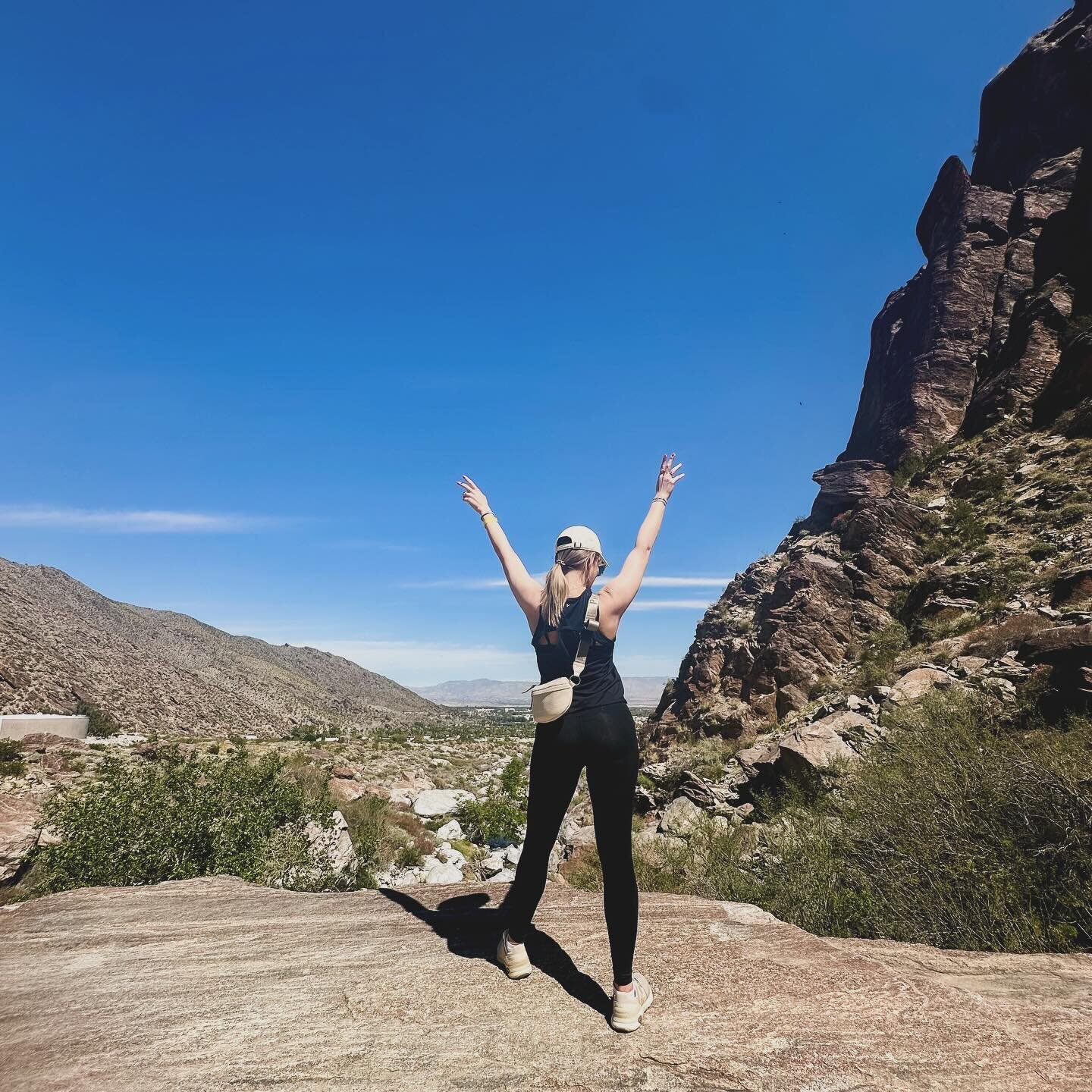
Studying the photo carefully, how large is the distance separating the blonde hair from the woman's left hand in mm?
611

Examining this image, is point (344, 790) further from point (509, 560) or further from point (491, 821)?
point (509, 560)

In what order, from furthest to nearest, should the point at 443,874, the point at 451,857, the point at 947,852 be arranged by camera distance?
the point at 451,857 → the point at 443,874 → the point at 947,852

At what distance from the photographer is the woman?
9.03 feet

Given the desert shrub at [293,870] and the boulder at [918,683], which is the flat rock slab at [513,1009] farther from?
the boulder at [918,683]

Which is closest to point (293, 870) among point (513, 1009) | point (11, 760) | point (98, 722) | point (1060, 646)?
point (513, 1009)

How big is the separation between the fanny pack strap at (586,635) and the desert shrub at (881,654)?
62.0 ft

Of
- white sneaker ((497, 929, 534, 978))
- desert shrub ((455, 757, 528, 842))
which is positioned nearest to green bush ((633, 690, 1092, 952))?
white sneaker ((497, 929, 534, 978))

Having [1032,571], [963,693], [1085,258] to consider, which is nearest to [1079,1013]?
[963,693]

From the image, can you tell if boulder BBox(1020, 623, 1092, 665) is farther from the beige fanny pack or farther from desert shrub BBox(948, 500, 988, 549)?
desert shrub BBox(948, 500, 988, 549)

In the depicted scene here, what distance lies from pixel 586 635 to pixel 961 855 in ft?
17.6

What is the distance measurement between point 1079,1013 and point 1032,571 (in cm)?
2050

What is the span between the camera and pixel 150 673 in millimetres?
64750

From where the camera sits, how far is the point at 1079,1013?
2.69 metres

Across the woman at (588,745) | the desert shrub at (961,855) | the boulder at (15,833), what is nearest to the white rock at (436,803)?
the boulder at (15,833)
